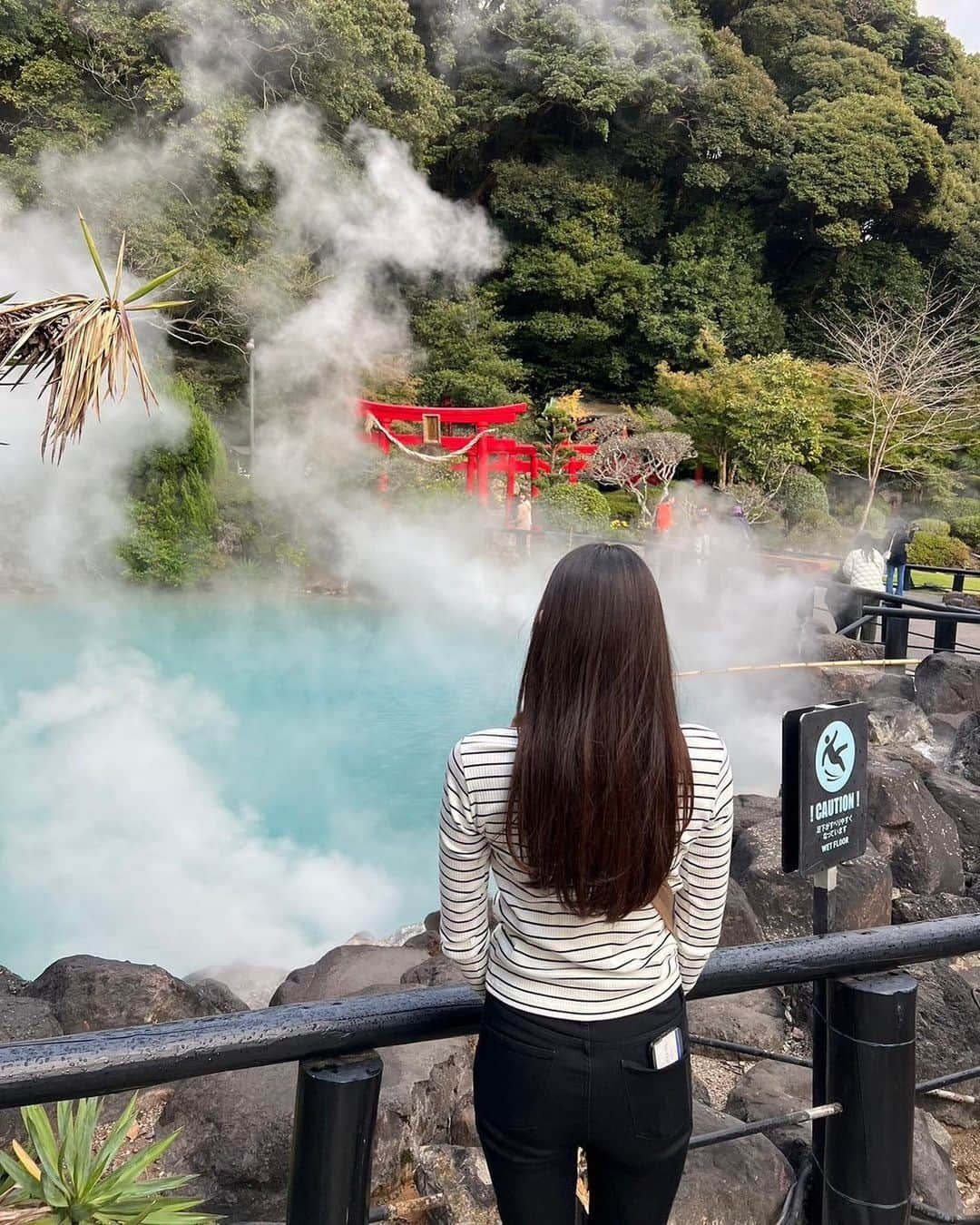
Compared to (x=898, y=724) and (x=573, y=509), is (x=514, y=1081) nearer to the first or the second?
(x=898, y=724)

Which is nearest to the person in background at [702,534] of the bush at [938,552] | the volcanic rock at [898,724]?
the bush at [938,552]

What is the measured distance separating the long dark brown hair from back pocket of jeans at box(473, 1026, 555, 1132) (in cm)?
17

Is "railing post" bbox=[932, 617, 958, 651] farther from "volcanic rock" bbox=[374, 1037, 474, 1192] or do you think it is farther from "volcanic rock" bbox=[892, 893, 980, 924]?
"volcanic rock" bbox=[374, 1037, 474, 1192]

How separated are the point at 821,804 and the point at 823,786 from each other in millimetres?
26

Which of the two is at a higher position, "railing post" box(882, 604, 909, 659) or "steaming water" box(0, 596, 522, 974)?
Answer: "railing post" box(882, 604, 909, 659)

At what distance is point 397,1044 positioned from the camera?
999mm

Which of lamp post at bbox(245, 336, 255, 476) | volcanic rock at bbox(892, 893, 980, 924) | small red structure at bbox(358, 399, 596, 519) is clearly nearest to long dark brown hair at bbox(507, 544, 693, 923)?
volcanic rock at bbox(892, 893, 980, 924)

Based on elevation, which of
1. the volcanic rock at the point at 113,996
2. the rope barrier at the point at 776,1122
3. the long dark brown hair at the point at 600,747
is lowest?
the volcanic rock at the point at 113,996

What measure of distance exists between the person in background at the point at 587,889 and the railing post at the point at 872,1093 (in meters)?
0.28

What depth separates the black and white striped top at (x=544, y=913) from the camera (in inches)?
41.7

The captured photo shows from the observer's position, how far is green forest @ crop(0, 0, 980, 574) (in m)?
15.8

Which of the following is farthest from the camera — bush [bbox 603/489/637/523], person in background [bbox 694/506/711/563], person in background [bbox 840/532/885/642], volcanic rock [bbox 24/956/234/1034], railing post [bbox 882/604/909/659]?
bush [bbox 603/489/637/523]

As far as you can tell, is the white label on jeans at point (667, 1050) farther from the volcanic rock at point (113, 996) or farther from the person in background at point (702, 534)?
the person in background at point (702, 534)

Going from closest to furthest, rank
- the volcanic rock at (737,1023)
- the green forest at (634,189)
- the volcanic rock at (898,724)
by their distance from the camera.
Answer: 1. the volcanic rock at (737,1023)
2. the volcanic rock at (898,724)
3. the green forest at (634,189)
